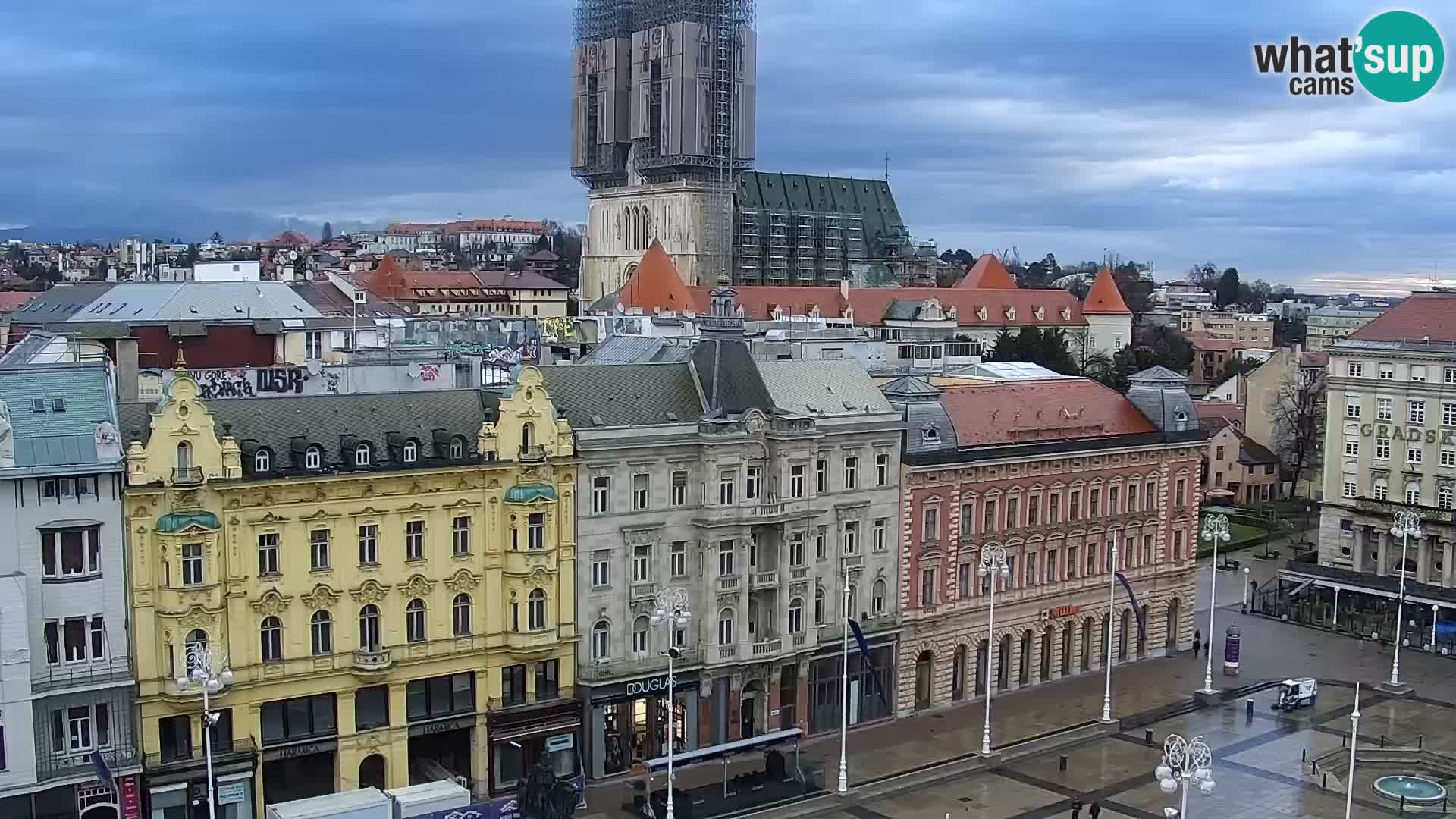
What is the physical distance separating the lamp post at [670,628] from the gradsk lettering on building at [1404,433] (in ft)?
171

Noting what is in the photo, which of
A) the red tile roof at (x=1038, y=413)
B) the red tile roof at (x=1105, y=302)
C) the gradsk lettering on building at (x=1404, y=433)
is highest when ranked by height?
the red tile roof at (x=1105, y=302)

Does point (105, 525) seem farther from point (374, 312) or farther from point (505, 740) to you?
point (374, 312)

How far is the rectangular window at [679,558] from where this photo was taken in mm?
61312

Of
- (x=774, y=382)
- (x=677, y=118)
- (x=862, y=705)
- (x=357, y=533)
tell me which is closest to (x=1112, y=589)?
(x=862, y=705)

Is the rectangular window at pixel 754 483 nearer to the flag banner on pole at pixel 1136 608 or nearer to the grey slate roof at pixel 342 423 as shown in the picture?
the grey slate roof at pixel 342 423

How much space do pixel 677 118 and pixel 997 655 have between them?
130742mm

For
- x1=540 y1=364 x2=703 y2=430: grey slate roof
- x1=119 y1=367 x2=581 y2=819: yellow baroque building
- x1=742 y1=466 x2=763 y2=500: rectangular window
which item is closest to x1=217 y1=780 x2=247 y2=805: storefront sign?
x1=119 y1=367 x2=581 y2=819: yellow baroque building

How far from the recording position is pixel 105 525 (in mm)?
48969

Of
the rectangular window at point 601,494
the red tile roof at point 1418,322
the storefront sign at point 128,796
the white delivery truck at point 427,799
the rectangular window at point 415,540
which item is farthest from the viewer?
the red tile roof at point 1418,322

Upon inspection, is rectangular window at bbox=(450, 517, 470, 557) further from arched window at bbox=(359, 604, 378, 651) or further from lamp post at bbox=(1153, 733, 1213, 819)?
lamp post at bbox=(1153, 733, 1213, 819)

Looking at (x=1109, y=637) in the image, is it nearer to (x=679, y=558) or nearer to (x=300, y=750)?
(x=679, y=558)

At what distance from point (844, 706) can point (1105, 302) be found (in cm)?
14172

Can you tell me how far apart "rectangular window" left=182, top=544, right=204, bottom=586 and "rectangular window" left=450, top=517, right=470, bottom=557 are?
944 cm

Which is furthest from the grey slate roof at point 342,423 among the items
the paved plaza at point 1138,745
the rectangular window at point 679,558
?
the paved plaza at point 1138,745
